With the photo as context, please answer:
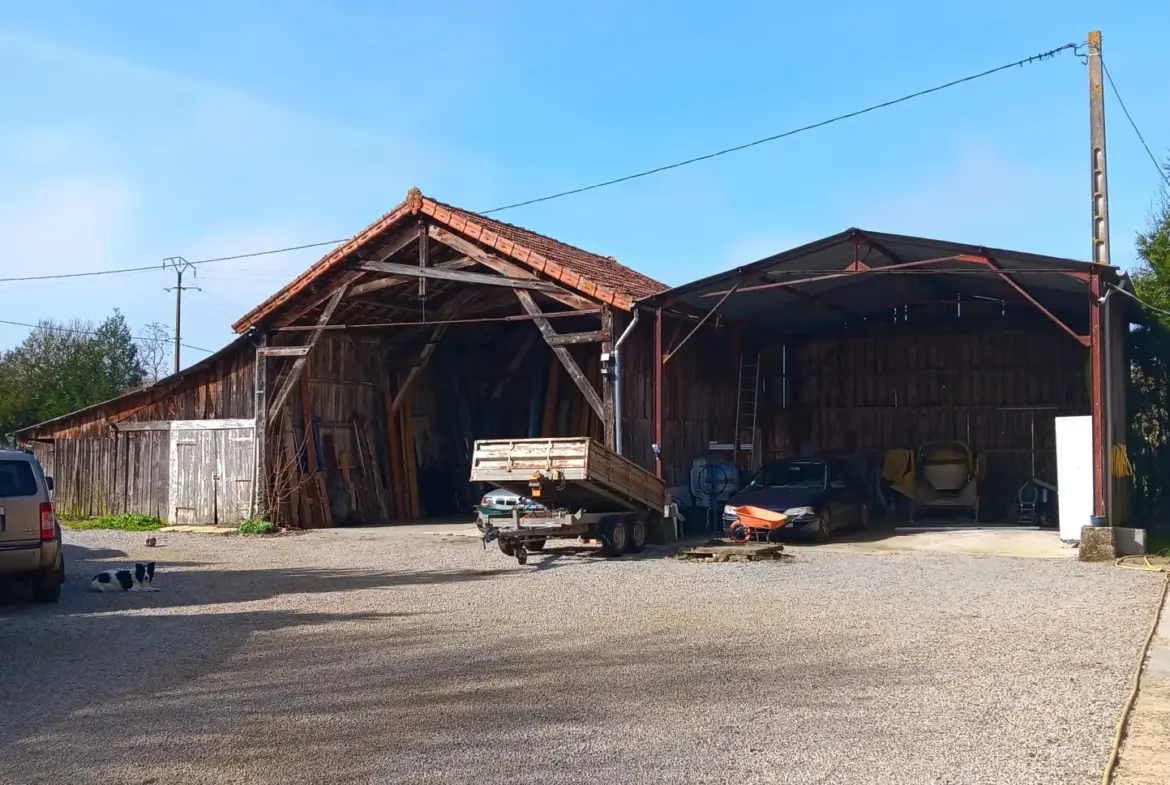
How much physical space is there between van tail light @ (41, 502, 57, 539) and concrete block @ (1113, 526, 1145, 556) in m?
13.8

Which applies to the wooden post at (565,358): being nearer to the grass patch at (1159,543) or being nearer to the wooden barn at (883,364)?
the wooden barn at (883,364)

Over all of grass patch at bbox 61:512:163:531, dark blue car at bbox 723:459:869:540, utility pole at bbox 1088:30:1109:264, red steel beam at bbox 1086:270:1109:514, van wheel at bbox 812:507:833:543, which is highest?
utility pole at bbox 1088:30:1109:264

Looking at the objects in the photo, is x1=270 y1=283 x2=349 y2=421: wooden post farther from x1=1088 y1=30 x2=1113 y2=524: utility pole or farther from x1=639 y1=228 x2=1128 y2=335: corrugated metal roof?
x1=1088 y1=30 x2=1113 y2=524: utility pole

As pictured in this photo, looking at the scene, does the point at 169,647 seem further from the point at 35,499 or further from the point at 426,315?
the point at 426,315

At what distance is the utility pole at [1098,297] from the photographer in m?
15.8

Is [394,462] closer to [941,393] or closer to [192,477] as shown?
[192,477]

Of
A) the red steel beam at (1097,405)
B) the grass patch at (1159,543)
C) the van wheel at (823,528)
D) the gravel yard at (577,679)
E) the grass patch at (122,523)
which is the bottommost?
the gravel yard at (577,679)

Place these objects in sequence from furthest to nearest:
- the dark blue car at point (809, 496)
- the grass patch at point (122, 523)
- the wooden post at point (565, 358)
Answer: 1. the grass patch at point (122, 523)
2. the wooden post at point (565, 358)
3. the dark blue car at point (809, 496)

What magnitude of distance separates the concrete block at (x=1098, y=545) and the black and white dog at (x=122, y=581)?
Result: 12486 mm

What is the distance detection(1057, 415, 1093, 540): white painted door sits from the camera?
16.0 m

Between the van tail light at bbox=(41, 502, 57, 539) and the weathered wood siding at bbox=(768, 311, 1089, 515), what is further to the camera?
the weathered wood siding at bbox=(768, 311, 1089, 515)

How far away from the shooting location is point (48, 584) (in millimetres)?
11672

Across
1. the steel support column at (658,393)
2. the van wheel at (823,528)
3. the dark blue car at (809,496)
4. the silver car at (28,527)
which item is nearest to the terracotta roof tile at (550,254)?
the steel support column at (658,393)

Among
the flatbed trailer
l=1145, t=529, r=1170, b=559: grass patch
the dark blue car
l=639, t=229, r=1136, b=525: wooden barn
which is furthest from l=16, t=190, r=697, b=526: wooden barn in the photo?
l=1145, t=529, r=1170, b=559: grass patch
